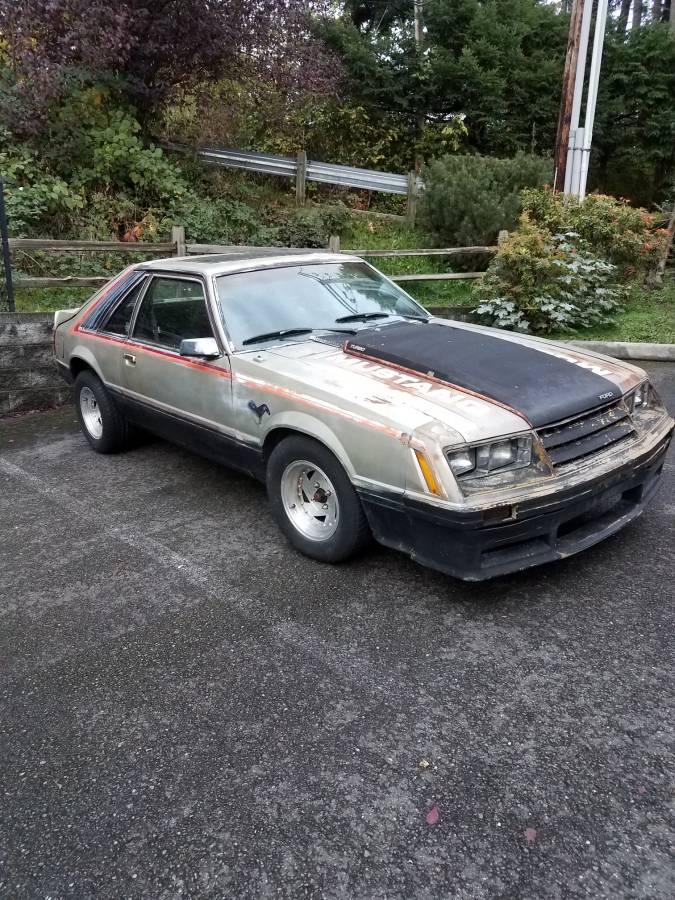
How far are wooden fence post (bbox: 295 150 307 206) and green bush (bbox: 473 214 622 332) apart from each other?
224 inches

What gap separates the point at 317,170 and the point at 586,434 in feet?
39.9

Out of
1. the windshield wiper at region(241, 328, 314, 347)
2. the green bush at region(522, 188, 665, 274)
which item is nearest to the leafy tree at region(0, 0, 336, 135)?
the green bush at region(522, 188, 665, 274)

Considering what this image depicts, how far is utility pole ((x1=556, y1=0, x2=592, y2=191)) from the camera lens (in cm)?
1191

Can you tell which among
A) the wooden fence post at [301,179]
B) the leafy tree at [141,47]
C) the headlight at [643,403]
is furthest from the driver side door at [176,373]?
the wooden fence post at [301,179]

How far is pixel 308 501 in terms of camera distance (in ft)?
12.8

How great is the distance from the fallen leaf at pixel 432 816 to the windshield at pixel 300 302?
111 inches

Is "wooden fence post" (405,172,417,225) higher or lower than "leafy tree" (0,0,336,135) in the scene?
lower

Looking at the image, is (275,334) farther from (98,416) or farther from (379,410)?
(98,416)

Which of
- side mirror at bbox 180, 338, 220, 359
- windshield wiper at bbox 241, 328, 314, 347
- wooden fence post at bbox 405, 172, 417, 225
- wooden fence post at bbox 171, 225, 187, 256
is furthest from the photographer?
wooden fence post at bbox 405, 172, 417, 225

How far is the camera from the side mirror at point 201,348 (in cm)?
416

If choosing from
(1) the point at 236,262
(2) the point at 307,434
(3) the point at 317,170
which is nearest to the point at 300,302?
(1) the point at 236,262

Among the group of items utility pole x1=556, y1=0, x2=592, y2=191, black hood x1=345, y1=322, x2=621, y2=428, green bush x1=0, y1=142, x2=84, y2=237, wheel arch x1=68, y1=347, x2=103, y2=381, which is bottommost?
wheel arch x1=68, y1=347, x2=103, y2=381

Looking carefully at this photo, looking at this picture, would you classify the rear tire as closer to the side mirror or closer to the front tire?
the side mirror

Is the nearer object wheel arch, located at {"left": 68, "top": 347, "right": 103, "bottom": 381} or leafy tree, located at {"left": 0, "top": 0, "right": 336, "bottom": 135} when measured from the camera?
wheel arch, located at {"left": 68, "top": 347, "right": 103, "bottom": 381}
